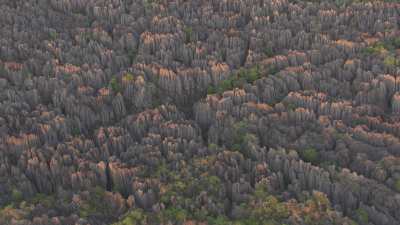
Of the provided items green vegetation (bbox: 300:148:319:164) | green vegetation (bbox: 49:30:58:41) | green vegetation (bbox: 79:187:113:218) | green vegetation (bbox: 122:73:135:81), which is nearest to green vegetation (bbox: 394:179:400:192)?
green vegetation (bbox: 300:148:319:164)

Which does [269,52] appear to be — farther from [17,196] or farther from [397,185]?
[17,196]

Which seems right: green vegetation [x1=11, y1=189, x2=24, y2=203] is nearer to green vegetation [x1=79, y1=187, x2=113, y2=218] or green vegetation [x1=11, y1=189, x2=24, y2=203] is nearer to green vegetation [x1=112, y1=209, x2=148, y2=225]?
green vegetation [x1=79, y1=187, x2=113, y2=218]

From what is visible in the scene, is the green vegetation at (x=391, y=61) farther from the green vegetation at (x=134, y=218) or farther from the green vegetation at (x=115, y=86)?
the green vegetation at (x=134, y=218)

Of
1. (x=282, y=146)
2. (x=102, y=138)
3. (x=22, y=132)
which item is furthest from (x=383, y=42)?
(x=22, y=132)

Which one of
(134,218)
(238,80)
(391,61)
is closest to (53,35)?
(238,80)

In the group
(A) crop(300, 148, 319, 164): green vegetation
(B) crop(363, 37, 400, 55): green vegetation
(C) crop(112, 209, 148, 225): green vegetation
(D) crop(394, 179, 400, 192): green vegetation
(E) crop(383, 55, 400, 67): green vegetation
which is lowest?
(C) crop(112, 209, 148, 225): green vegetation

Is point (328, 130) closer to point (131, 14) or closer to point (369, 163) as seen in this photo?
point (369, 163)
